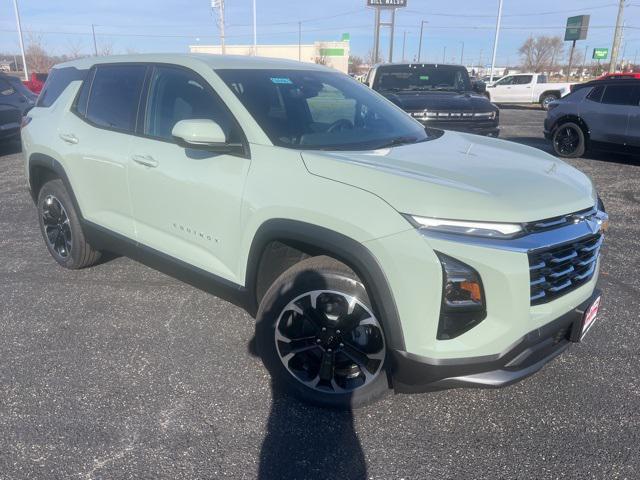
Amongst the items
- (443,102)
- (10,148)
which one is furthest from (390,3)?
(443,102)

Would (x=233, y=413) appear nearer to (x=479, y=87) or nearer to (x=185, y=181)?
(x=185, y=181)

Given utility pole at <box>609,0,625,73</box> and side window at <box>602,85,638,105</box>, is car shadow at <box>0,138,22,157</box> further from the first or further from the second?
utility pole at <box>609,0,625,73</box>

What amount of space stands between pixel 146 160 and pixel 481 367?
7.86 ft

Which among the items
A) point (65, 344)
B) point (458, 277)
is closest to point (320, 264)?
point (458, 277)

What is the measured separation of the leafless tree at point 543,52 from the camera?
77.3 meters

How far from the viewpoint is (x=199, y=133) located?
9.22 ft

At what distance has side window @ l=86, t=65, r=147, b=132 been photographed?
3740 mm

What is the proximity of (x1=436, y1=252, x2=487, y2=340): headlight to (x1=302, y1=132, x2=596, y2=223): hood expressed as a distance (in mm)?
225

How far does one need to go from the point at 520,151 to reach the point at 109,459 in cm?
285

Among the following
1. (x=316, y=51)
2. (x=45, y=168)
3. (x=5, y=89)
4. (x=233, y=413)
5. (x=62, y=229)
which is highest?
(x=316, y=51)

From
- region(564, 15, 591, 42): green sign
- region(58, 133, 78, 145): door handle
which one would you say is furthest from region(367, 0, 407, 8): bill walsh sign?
region(58, 133, 78, 145): door handle

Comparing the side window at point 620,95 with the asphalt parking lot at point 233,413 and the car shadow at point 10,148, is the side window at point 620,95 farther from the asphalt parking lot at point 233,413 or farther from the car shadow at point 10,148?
the car shadow at point 10,148

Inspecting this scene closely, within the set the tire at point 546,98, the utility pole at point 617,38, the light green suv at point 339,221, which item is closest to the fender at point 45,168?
the light green suv at point 339,221

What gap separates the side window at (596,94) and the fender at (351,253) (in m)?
9.80
